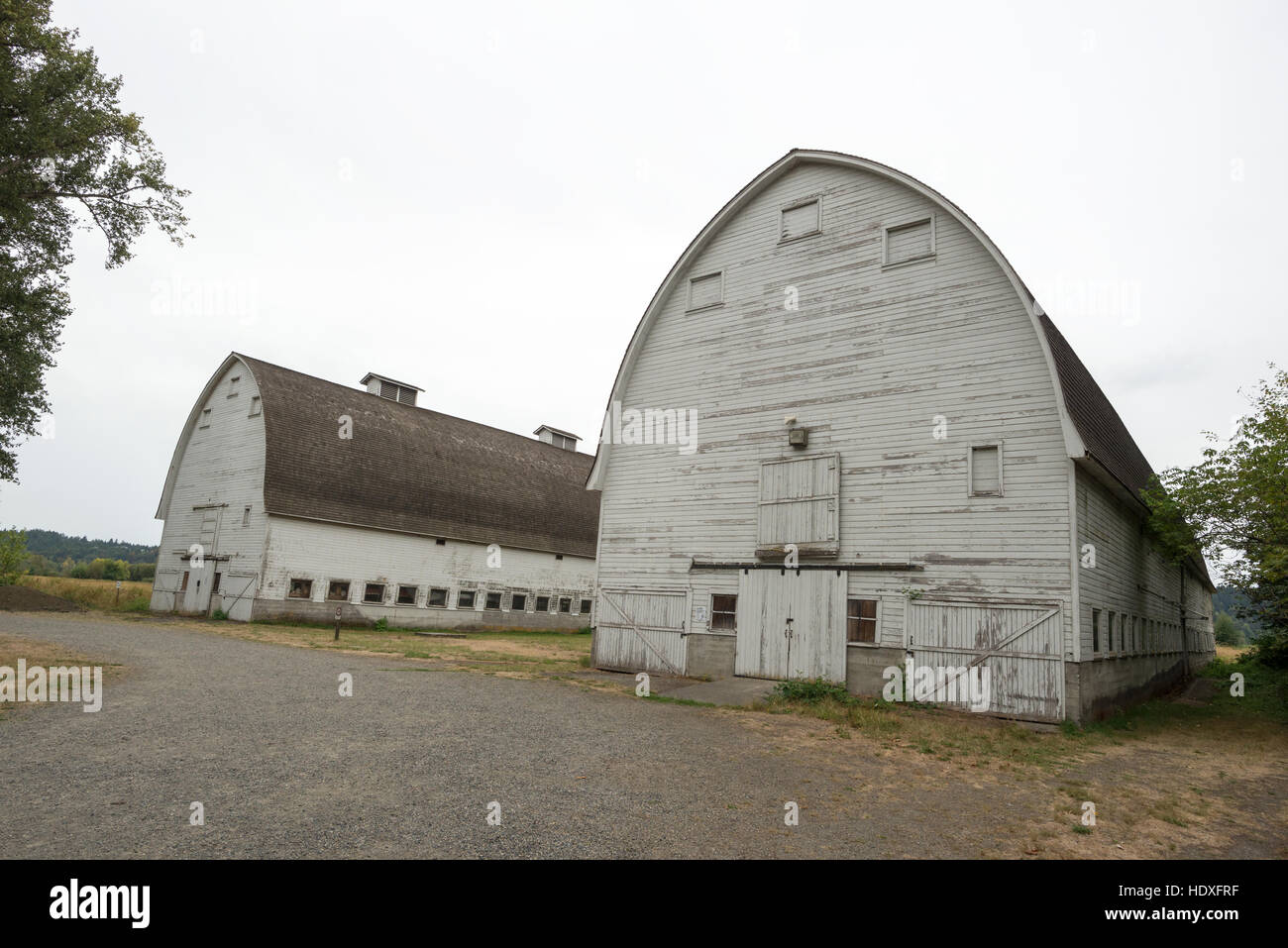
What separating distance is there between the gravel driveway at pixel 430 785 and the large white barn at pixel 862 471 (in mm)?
4686

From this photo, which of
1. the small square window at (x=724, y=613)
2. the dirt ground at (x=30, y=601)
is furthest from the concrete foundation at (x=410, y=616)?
the small square window at (x=724, y=613)

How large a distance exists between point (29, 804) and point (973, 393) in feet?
48.9

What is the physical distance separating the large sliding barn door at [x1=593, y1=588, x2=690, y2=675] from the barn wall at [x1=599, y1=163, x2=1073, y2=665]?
39 centimetres

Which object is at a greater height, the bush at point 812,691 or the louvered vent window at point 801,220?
the louvered vent window at point 801,220

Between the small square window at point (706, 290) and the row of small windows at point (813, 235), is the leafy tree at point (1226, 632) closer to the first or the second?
the row of small windows at point (813, 235)

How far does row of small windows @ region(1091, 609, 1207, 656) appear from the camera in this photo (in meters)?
14.6

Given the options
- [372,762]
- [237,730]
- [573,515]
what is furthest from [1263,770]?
[573,515]

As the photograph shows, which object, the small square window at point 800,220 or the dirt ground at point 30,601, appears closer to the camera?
the small square window at point 800,220

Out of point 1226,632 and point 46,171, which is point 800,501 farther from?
point 1226,632

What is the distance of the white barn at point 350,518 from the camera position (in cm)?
2705

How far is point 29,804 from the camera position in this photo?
18.2 feet

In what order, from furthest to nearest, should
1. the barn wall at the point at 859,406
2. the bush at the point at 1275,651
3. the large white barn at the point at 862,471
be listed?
the bush at the point at 1275,651 < the barn wall at the point at 859,406 < the large white barn at the point at 862,471

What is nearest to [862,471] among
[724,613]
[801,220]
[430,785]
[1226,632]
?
[724,613]
